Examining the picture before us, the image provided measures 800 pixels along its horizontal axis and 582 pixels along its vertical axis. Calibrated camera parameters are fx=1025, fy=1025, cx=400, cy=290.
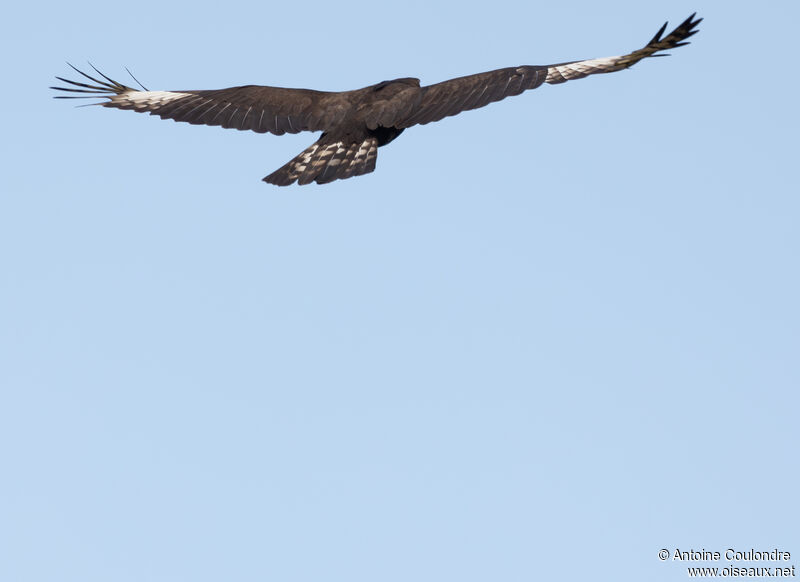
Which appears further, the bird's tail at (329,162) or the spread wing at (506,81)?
the spread wing at (506,81)

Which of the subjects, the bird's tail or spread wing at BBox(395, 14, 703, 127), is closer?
the bird's tail

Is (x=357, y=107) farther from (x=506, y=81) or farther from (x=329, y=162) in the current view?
(x=506, y=81)

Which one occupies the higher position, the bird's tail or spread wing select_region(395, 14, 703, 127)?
spread wing select_region(395, 14, 703, 127)

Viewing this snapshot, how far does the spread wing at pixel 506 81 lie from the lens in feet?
49.6

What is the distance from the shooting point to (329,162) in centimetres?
1482

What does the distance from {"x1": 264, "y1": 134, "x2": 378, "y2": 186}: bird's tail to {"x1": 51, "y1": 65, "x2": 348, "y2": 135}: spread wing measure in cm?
54

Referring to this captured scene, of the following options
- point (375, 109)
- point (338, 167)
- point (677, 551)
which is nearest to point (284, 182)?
point (338, 167)

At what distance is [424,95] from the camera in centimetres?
1558

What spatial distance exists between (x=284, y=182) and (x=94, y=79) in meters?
4.91

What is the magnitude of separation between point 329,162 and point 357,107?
122 centimetres

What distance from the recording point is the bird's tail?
48.0 feet

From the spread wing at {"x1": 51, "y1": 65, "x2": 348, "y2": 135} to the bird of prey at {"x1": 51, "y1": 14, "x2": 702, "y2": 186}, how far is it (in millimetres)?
15

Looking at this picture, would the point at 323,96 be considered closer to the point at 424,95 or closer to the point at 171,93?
the point at 424,95

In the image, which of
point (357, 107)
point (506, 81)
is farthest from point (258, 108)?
point (506, 81)
